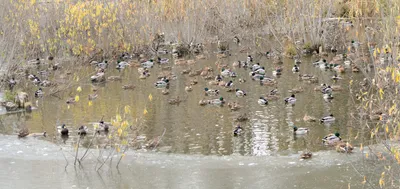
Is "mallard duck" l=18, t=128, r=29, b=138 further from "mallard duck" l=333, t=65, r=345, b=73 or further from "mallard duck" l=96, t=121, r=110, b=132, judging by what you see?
"mallard duck" l=333, t=65, r=345, b=73

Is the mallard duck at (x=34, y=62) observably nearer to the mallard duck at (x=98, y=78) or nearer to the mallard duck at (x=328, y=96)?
the mallard duck at (x=98, y=78)

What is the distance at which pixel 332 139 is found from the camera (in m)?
12.0

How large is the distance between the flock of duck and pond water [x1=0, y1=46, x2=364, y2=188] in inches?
7.1

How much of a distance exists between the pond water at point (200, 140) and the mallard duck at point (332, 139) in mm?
163

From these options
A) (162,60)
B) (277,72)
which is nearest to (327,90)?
(277,72)

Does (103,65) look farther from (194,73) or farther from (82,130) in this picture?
(82,130)

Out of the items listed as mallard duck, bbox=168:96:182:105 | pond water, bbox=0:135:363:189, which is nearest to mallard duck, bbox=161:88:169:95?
mallard duck, bbox=168:96:182:105

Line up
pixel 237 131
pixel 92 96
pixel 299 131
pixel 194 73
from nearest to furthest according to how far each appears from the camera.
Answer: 1. pixel 299 131
2. pixel 237 131
3. pixel 92 96
4. pixel 194 73

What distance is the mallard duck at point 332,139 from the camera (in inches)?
471

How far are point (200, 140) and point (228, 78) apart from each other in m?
7.09

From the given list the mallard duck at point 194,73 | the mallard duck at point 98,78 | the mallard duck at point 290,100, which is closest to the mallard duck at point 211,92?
the mallard duck at point 290,100

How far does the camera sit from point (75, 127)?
1408 cm

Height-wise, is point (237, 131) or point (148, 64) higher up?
point (148, 64)

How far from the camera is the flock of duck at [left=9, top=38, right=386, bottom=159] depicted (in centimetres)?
1338
